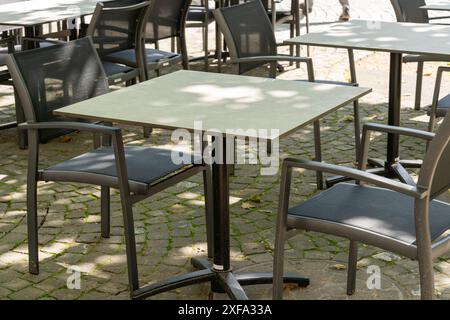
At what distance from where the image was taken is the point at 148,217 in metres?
5.68

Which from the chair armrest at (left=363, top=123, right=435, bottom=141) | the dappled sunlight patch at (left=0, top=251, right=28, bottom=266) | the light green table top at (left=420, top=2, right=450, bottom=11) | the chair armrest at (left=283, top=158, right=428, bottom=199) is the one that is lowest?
the dappled sunlight patch at (left=0, top=251, right=28, bottom=266)

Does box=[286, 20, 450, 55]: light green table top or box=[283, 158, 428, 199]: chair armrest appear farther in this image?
box=[286, 20, 450, 55]: light green table top

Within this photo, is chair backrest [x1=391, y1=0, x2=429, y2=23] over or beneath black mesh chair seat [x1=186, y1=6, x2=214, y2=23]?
over

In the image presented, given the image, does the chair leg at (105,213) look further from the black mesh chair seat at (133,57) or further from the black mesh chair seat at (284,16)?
the black mesh chair seat at (284,16)

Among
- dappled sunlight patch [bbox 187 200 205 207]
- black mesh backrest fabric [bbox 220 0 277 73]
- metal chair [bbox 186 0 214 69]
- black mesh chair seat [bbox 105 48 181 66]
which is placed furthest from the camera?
metal chair [bbox 186 0 214 69]

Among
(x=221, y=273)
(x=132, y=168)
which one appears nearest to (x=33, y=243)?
(x=132, y=168)

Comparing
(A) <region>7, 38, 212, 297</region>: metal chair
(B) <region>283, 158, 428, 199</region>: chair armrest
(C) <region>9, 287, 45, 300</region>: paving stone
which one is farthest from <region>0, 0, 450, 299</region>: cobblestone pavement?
(B) <region>283, 158, 428, 199</region>: chair armrest

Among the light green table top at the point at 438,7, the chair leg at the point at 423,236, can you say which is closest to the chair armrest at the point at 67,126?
the chair leg at the point at 423,236

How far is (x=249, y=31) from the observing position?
20.8ft

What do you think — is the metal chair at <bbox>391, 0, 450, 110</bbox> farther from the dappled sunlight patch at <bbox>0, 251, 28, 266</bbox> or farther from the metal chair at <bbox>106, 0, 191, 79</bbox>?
the dappled sunlight patch at <bbox>0, 251, 28, 266</bbox>

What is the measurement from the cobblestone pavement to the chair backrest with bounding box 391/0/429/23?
96cm

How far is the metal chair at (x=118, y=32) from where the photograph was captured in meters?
6.59

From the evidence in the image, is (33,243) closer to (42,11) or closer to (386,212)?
(386,212)

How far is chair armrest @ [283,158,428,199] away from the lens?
3557 millimetres
